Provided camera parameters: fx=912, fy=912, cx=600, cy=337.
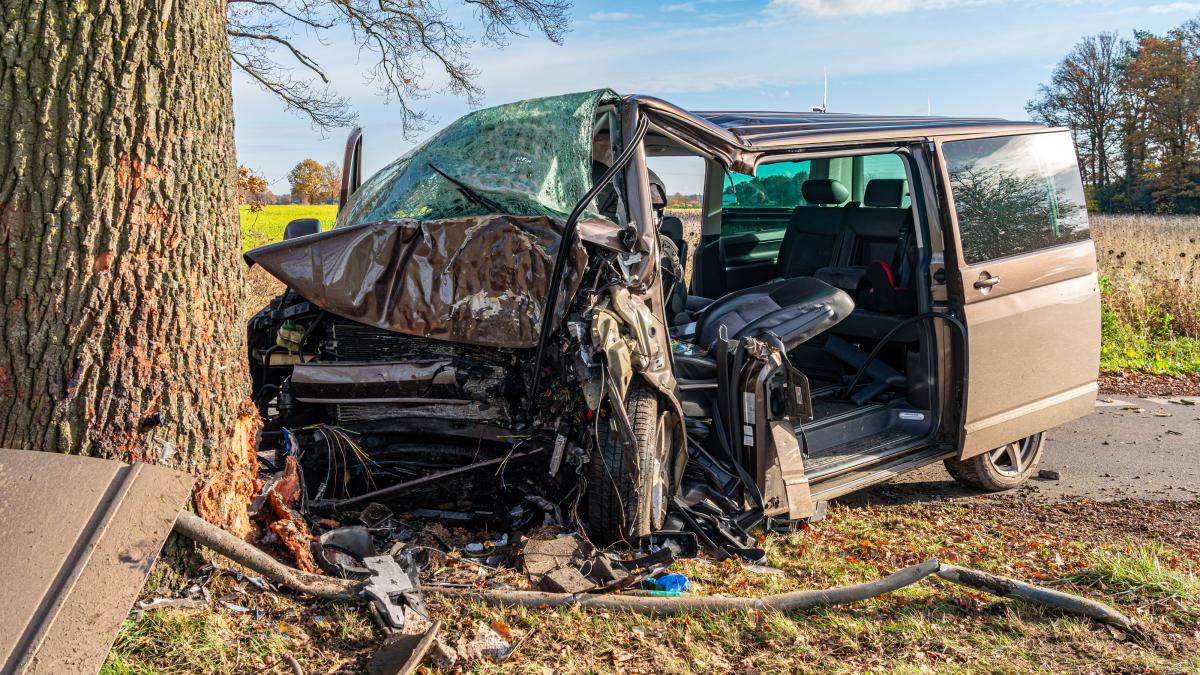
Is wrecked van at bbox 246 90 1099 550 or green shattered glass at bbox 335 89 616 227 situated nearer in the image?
wrecked van at bbox 246 90 1099 550

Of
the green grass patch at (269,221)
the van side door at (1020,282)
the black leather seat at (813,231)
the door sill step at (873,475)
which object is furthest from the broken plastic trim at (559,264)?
the green grass patch at (269,221)

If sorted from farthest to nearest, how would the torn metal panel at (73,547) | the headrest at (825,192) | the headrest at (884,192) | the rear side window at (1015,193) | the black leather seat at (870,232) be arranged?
the headrest at (825,192), the headrest at (884,192), the black leather seat at (870,232), the rear side window at (1015,193), the torn metal panel at (73,547)

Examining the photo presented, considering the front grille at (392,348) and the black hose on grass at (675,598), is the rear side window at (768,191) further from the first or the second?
the black hose on grass at (675,598)

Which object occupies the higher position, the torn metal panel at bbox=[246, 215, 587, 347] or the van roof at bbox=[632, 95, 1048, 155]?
the van roof at bbox=[632, 95, 1048, 155]

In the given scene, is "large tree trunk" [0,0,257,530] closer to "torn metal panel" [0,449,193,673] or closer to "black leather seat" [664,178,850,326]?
"torn metal panel" [0,449,193,673]

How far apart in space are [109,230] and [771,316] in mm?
3096

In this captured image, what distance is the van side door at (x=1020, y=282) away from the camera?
4996 millimetres

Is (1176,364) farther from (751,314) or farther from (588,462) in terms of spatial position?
(588,462)

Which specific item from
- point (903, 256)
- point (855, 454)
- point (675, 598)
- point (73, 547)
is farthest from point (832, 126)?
point (73, 547)

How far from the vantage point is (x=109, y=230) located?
9.95 feet

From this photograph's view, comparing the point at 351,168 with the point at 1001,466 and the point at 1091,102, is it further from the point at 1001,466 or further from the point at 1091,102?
the point at 1091,102

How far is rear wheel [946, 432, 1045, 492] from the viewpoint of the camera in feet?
17.8

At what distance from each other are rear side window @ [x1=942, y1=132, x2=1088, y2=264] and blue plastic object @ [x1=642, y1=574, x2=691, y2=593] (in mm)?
2540

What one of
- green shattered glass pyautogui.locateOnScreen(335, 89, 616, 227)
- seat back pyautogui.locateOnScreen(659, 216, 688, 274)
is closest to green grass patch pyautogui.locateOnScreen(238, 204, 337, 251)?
seat back pyautogui.locateOnScreen(659, 216, 688, 274)
